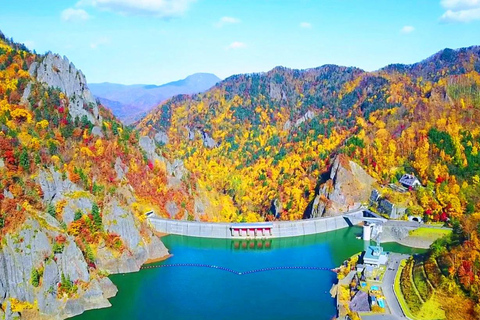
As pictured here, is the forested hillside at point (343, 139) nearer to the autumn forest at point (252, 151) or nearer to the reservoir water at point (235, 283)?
the autumn forest at point (252, 151)

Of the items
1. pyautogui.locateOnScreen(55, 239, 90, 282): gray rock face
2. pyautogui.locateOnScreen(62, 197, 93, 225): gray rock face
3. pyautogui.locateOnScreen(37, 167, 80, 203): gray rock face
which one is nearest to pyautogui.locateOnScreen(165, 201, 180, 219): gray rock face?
pyautogui.locateOnScreen(37, 167, 80, 203): gray rock face

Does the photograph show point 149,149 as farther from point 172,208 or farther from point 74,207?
point 74,207

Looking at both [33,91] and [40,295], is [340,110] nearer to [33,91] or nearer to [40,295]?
[33,91]

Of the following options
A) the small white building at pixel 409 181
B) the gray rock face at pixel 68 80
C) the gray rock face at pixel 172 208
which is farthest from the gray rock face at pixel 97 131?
the small white building at pixel 409 181

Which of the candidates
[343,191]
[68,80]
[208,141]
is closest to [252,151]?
[208,141]

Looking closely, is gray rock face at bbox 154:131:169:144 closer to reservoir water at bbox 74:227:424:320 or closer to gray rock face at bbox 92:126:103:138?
gray rock face at bbox 92:126:103:138

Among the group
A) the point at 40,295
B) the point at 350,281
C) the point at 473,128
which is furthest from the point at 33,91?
the point at 473,128
